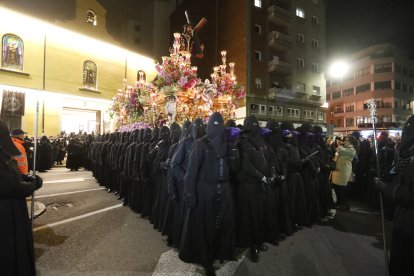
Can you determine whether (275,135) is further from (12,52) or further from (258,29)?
(258,29)

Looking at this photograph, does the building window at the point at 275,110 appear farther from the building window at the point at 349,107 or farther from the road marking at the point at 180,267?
the building window at the point at 349,107

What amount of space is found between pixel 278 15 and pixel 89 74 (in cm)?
2250

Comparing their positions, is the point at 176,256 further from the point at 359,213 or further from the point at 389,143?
the point at 389,143

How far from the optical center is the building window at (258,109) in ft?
95.0

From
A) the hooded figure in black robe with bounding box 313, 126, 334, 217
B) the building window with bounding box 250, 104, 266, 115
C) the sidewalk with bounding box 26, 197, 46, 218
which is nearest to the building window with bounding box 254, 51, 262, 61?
the building window with bounding box 250, 104, 266, 115

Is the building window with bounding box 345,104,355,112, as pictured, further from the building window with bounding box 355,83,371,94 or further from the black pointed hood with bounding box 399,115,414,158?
the black pointed hood with bounding box 399,115,414,158

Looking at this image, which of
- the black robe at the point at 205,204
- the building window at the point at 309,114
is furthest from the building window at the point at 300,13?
the black robe at the point at 205,204

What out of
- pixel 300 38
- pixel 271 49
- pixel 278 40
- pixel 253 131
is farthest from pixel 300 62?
pixel 253 131

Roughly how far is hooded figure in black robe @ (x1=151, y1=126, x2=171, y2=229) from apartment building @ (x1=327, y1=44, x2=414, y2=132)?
51.6 metres

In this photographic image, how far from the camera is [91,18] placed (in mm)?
26016

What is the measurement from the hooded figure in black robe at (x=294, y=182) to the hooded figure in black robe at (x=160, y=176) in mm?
2961

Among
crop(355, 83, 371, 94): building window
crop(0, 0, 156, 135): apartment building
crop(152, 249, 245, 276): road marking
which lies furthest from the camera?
crop(355, 83, 371, 94): building window

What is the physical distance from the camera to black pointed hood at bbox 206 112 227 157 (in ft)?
13.8

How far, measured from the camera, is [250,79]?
28.9m
